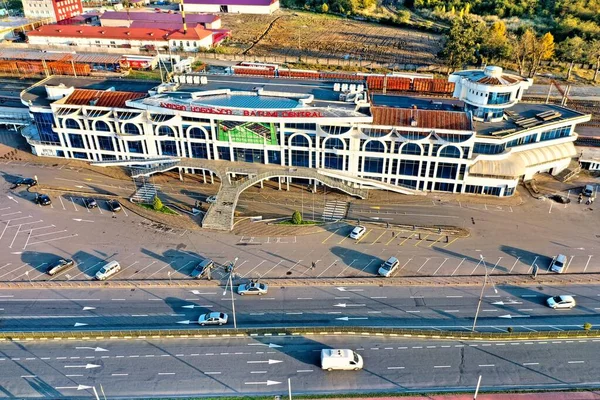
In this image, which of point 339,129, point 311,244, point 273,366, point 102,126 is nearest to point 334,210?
point 311,244

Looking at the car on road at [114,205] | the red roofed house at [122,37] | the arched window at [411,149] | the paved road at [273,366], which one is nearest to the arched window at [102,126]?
the car on road at [114,205]

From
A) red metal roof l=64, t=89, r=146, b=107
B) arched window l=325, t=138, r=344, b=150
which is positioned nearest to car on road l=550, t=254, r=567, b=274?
arched window l=325, t=138, r=344, b=150

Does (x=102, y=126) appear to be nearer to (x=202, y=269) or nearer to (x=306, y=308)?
(x=202, y=269)

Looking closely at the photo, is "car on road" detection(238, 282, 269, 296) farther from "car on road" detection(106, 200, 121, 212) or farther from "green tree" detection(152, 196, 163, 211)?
"car on road" detection(106, 200, 121, 212)

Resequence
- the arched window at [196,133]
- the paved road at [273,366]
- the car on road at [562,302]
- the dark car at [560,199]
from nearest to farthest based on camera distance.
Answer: the paved road at [273,366], the car on road at [562,302], the dark car at [560,199], the arched window at [196,133]

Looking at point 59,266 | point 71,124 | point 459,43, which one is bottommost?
point 59,266

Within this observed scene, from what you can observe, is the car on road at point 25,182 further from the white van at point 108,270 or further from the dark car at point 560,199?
the dark car at point 560,199

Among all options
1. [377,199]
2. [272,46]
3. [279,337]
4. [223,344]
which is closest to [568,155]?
[377,199]
